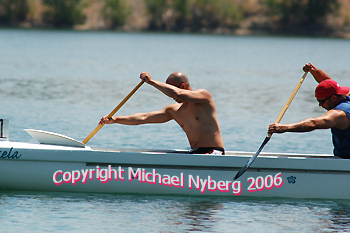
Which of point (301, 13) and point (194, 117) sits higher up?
point (301, 13)

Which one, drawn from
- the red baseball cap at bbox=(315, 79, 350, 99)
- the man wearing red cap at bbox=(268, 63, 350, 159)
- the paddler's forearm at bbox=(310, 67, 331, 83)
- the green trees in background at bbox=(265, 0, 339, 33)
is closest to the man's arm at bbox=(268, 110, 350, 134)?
the man wearing red cap at bbox=(268, 63, 350, 159)

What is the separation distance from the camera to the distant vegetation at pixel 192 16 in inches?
3688

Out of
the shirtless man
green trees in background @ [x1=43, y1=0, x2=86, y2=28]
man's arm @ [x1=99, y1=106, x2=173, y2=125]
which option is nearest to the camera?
the shirtless man

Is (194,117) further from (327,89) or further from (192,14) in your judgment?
(192,14)

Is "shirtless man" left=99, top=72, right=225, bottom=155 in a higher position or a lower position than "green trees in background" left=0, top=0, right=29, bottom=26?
lower

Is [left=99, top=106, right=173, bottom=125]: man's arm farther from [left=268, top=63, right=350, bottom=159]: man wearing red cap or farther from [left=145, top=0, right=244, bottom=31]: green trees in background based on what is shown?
[left=145, top=0, right=244, bottom=31]: green trees in background

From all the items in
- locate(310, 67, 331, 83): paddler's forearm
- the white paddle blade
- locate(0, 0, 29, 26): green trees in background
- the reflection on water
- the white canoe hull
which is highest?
locate(0, 0, 29, 26): green trees in background

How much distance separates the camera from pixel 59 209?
930 cm

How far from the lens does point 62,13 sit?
307ft

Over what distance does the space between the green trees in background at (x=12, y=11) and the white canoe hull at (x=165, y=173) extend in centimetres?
8485

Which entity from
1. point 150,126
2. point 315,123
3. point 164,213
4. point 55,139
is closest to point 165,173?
point 164,213

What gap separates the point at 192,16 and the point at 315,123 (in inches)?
3535

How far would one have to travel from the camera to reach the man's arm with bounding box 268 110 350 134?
9.22 m

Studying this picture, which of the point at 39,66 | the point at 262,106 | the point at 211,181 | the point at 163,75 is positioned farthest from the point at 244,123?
the point at 39,66
